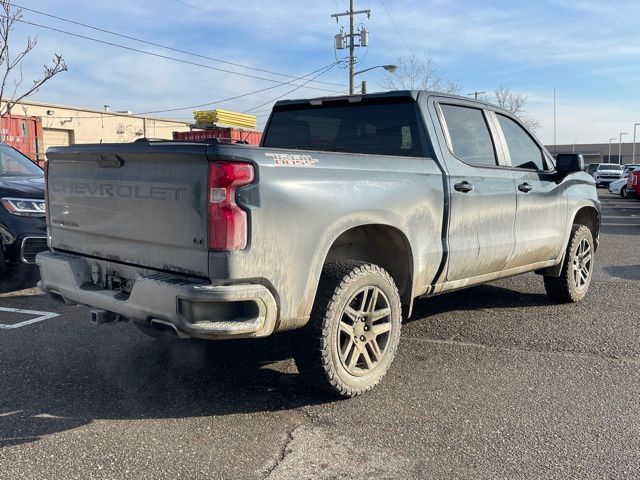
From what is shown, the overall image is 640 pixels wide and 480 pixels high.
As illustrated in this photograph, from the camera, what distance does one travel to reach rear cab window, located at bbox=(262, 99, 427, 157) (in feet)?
14.7

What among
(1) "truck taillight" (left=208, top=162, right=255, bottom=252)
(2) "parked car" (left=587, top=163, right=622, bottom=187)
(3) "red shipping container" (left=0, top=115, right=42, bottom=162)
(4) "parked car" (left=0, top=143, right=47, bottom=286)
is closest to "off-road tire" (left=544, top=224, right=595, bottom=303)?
(1) "truck taillight" (left=208, top=162, right=255, bottom=252)

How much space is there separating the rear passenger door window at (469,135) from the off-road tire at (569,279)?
161 cm

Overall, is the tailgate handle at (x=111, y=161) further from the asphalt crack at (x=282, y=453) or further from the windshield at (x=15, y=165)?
the windshield at (x=15, y=165)

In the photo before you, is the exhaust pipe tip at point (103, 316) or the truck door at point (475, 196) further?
the truck door at point (475, 196)

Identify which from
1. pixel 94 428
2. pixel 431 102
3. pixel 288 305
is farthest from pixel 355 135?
pixel 94 428

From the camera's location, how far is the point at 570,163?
218 inches

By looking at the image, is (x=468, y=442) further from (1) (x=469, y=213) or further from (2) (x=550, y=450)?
(1) (x=469, y=213)

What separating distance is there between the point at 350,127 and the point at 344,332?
6.29 ft

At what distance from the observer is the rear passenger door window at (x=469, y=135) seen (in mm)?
4590

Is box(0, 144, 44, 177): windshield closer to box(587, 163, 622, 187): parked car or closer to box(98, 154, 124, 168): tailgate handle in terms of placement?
box(98, 154, 124, 168): tailgate handle

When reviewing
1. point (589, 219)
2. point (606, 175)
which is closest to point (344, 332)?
point (589, 219)

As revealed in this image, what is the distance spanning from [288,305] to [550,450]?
1567 mm

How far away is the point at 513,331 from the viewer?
5.14m

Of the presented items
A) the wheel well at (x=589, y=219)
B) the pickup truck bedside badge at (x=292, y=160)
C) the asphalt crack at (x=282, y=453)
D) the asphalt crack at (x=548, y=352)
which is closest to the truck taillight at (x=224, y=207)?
the pickup truck bedside badge at (x=292, y=160)
